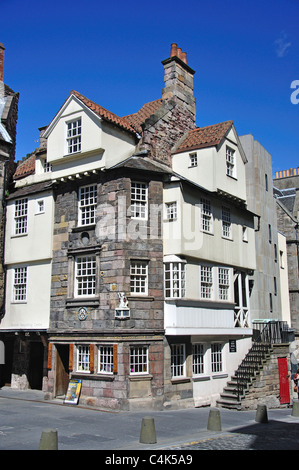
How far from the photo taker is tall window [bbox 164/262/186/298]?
19328 mm

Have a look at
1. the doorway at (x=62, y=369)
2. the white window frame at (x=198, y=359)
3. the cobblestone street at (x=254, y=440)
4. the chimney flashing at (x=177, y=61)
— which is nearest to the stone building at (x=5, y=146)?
the doorway at (x=62, y=369)

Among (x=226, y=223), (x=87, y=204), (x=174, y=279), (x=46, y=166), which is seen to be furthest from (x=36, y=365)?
(x=226, y=223)

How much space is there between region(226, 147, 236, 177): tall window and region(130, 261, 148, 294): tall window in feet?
23.5

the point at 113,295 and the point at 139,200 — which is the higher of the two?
the point at 139,200

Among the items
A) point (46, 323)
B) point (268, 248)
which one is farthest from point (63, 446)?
point (268, 248)

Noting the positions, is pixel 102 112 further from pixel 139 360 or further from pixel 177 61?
pixel 139 360

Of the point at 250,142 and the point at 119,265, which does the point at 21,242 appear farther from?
the point at 250,142

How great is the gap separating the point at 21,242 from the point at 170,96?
10389 mm

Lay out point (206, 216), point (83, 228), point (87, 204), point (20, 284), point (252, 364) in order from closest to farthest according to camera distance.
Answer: point (83, 228)
point (87, 204)
point (206, 216)
point (252, 364)
point (20, 284)

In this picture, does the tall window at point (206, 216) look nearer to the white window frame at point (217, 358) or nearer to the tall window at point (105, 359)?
the white window frame at point (217, 358)

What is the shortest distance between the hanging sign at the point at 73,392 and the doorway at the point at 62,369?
1107mm

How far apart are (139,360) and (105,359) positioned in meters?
1.39

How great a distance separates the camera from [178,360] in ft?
64.8

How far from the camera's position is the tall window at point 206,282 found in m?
21.1
